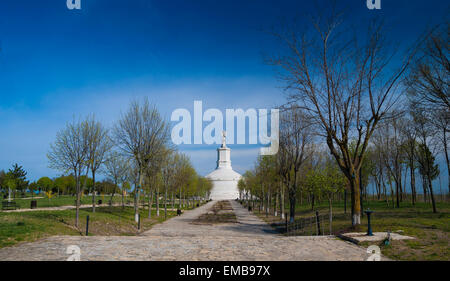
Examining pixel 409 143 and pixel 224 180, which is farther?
pixel 224 180

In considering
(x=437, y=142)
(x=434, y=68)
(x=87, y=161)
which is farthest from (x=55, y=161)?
(x=437, y=142)

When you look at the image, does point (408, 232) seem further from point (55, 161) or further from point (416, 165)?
point (416, 165)

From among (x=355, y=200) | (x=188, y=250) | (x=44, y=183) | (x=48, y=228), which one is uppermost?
(x=355, y=200)

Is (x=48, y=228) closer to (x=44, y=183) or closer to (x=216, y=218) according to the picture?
(x=216, y=218)

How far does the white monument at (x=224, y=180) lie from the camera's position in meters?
101

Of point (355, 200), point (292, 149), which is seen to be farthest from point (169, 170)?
point (355, 200)

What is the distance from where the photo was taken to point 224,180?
10331 centimetres

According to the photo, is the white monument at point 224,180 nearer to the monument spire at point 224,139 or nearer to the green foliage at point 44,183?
the monument spire at point 224,139

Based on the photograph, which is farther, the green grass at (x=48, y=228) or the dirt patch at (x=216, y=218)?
the dirt patch at (x=216, y=218)

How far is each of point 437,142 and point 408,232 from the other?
16.4m

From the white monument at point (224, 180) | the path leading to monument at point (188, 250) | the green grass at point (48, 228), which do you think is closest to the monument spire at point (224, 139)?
the white monument at point (224, 180)

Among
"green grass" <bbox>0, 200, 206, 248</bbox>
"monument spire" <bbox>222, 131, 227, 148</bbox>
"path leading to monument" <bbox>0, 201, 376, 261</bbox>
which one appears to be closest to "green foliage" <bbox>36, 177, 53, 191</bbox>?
"monument spire" <bbox>222, 131, 227, 148</bbox>

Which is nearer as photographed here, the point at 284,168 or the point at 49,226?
the point at 49,226
